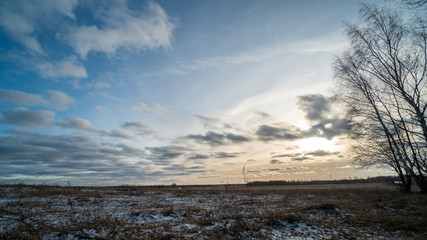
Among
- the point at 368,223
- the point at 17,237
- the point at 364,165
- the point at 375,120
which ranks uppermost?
the point at 375,120

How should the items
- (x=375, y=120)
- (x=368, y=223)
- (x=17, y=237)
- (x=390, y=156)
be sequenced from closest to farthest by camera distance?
(x=17, y=237) < (x=368, y=223) < (x=375, y=120) < (x=390, y=156)

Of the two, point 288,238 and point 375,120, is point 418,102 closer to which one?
Answer: point 375,120

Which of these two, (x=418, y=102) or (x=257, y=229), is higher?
(x=418, y=102)

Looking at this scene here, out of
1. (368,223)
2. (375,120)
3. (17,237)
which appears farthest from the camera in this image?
(375,120)

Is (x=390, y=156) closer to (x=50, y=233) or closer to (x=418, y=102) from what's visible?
(x=418, y=102)

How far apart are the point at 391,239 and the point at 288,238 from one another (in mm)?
3954

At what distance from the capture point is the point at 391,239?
24.7 feet

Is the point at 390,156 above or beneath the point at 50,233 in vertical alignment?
above

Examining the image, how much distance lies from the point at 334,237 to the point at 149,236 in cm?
732

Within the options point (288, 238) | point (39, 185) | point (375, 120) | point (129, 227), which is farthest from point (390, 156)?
point (39, 185)

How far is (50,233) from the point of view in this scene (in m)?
7.34

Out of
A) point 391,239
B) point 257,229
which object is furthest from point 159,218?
point 391,239

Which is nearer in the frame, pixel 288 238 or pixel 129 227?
pixel 288 238

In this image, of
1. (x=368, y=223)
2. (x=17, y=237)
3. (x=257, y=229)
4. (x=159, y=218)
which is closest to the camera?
(x=17, y=237)
